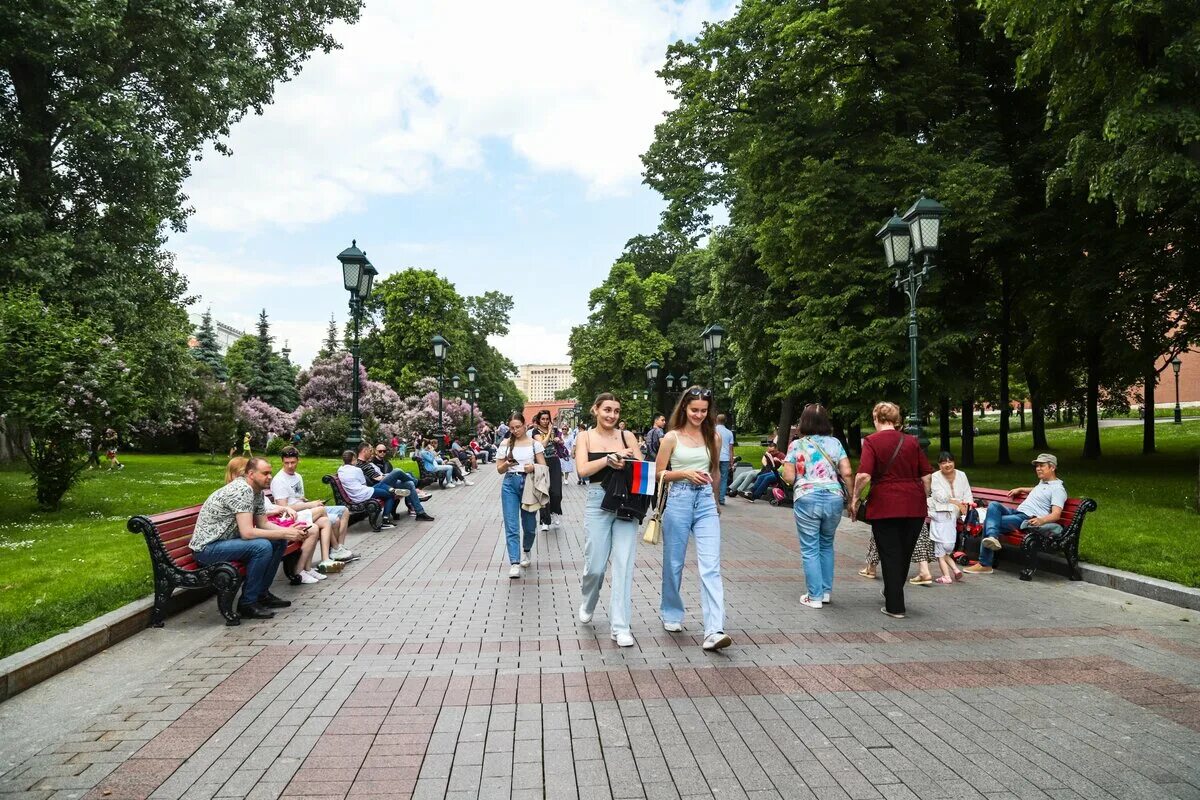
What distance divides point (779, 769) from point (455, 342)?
56.2 m

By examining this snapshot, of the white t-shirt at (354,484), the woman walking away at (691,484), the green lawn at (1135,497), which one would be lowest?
the green lawn at (1135,497)

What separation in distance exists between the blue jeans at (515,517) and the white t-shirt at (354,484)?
3789 millimetres

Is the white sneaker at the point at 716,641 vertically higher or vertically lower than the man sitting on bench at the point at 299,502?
lower

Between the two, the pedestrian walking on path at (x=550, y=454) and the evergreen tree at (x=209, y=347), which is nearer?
the pedestrian walking on path at (x=550, y=454)

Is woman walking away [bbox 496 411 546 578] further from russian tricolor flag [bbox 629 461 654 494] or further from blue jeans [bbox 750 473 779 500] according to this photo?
blue jeans [bbox 750 473 779 500]

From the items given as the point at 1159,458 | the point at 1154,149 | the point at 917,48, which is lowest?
the point at 1159,458

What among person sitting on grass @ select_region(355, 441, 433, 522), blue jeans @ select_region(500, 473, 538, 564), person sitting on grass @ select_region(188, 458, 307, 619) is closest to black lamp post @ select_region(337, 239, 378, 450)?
person sitting on grass @ select_region(355, 441, 433, 522)

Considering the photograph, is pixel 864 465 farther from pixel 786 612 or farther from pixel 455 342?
pixel 455 342

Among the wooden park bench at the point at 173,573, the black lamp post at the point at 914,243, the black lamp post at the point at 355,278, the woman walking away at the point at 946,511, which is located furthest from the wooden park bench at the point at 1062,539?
the black lamp post at the point at 355,278

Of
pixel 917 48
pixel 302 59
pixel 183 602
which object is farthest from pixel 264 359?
pixel 183 602

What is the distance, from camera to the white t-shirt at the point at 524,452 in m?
9.14

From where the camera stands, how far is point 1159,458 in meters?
24.3

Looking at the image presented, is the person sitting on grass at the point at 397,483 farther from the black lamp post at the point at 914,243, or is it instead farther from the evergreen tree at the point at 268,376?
the evergreen tree at the point at 268,376

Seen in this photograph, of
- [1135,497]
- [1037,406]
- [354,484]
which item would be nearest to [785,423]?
[1037,406]
